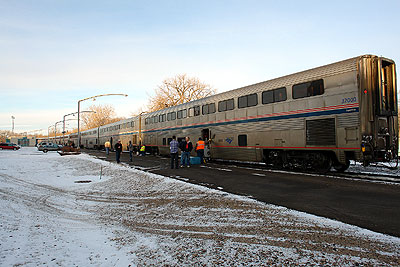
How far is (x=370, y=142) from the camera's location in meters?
9.18

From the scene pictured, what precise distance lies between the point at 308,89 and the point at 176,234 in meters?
9.36

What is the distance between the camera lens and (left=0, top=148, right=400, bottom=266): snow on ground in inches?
128

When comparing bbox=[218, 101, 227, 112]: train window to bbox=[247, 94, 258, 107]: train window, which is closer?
bbox=[247, 94, 258, 107]: train window

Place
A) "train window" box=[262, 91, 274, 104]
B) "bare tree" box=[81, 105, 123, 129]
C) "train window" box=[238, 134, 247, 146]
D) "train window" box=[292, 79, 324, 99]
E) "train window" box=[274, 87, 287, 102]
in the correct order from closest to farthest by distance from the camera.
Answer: "train window" box=[292, 79, 324, 99], "train window" box=[274, 87, 287, 102], "train window" box=[262, 91, 274, 104], "train window" box=[238, 134, 247, 146], "bare tree" box=[81, 105, 123, 129]

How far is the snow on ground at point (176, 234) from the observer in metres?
3.25

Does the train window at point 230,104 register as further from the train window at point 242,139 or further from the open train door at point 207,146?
the open train door at point 207,146

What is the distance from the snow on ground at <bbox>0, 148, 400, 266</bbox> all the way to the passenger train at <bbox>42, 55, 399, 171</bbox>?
572 centimetres

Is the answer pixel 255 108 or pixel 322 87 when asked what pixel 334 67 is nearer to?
pixel 322 87

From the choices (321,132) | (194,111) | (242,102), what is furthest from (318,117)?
(194,111)

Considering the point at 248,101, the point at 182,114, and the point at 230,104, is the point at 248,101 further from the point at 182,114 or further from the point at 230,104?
the point at 182,114

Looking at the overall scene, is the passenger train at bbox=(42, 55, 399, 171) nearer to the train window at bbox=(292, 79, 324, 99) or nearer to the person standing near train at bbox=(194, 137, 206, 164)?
the train window at bbox=(292, 79, 324, 99)

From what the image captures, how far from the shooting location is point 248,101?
46.2ft

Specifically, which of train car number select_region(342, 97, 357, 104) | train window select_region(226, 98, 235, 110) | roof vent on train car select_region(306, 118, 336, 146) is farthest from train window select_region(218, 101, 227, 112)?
train car number select_region(342, 97, 357, 104)

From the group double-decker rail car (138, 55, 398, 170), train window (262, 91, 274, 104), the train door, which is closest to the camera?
the train door
